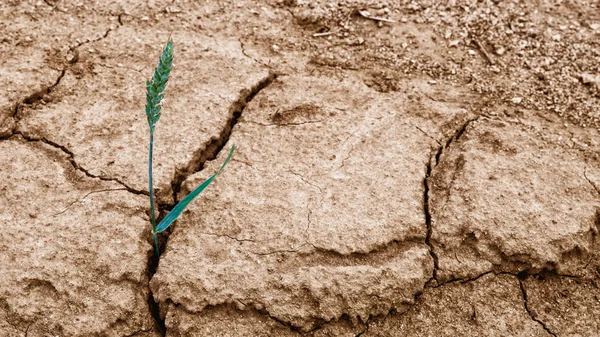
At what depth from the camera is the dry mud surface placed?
1956 millimetres

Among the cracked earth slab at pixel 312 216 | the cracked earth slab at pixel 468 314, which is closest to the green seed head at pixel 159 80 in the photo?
the cracked earth slab at pixel 312 216

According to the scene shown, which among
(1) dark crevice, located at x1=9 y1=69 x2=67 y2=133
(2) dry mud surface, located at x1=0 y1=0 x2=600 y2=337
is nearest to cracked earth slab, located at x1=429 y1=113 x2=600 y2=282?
(2) dry mud surface, located at x1=0 y1=0 x2=600 y2=337

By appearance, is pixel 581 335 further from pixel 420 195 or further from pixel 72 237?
pixel 72 237

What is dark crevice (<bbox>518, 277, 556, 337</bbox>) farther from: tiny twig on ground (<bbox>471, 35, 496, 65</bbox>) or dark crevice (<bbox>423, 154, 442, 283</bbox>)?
tiny twig on ground (<bbox>471, 35, 496, 65</bbox>)

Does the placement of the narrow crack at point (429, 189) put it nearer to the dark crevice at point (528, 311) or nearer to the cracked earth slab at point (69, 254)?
the dark crevice at point (528, 311)

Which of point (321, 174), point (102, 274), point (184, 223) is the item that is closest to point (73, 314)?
point (102, 274)

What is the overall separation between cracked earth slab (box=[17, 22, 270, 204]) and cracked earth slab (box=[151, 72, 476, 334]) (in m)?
0.12

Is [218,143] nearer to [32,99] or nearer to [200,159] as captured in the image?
[200,159]

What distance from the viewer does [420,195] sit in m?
2.22

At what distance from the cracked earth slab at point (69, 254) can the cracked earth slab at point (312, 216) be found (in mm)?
123

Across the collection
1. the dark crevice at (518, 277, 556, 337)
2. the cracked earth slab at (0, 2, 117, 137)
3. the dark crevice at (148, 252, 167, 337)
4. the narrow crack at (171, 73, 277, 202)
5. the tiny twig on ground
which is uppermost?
the cracked earth slab at (0, 2, 117, 137)

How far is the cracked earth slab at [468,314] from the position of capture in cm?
198

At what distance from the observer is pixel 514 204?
2.19 m

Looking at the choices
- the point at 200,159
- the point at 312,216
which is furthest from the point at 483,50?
the point at 200,159
